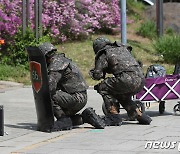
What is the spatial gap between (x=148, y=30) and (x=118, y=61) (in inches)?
539

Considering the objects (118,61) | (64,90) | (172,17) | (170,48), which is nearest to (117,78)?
(118,61)

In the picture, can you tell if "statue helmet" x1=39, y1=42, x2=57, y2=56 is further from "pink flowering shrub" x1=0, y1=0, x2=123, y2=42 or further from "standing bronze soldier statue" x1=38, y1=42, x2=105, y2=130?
"pink flowering shrub" x1=0, y1=0, x2=123, y2=42

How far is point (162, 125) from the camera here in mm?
10078

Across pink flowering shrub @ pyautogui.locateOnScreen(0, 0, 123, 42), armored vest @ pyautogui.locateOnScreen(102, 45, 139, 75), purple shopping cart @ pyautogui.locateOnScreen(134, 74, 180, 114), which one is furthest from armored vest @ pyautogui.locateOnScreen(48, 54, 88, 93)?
pink flowering shrub @ pyautogui.locateOnScreen(0, 0, 123, 42)

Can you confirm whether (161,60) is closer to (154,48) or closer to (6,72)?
(154,48)

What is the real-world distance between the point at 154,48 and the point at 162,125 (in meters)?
10.3

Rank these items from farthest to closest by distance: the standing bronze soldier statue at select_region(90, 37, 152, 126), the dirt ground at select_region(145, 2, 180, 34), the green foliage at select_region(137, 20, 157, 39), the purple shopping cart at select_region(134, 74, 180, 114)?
the dirt ground at select_region(145, 2, 180, 34), the green foliage at select_region(137, 20, 157, 39), the purple shopping cart at select_region(134, 74, 180, 114), the standing bronze soldier statue at select_region(90, 37, 152, 126)

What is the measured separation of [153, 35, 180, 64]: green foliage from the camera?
19.5 m

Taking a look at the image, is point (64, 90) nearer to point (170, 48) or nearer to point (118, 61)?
point (118, 61)

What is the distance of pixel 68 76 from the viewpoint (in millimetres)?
9625

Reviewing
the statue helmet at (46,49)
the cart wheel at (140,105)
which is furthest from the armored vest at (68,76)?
the cart wheel at (140,105)

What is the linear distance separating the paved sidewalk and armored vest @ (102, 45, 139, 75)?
36.5 inches

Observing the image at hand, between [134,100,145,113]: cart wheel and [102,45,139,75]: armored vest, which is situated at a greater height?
[102,45,139,75]: armored vest

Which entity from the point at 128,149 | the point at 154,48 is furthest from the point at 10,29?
the point at 128,149
